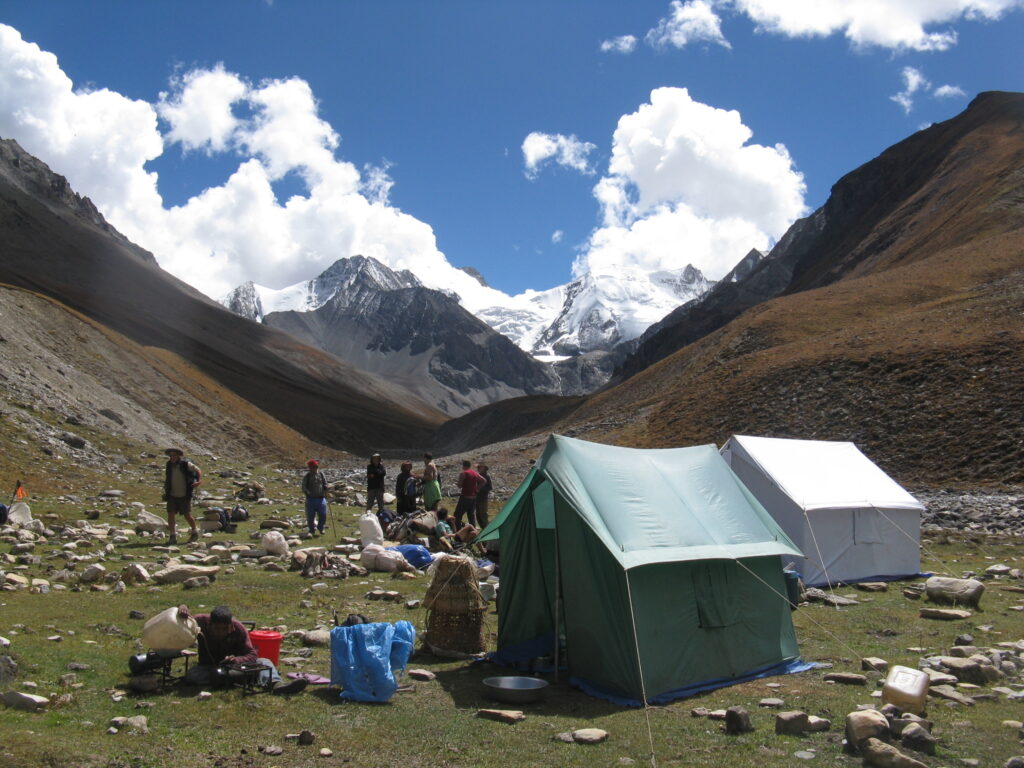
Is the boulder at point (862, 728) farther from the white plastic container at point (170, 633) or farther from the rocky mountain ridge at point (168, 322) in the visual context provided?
the rocky mountain ridge at point (168, 322)

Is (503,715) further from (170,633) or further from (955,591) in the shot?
(955,591)

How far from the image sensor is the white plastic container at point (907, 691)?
8969 mm

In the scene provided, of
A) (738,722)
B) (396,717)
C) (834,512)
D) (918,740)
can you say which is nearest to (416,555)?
(834,512)

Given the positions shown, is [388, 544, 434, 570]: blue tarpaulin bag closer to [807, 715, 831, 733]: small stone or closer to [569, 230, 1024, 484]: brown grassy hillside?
[807, 715, 831, 733]: small stone

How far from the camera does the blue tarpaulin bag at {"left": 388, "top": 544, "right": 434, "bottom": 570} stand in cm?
1936

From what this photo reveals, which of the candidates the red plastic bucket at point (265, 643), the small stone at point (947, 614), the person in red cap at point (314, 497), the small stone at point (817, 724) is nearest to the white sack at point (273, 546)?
the person in red cap at point (314, 497)

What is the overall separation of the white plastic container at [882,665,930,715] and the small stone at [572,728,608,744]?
10.7 ft

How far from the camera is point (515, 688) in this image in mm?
10227

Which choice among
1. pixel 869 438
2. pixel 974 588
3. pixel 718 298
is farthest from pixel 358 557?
pixel 718 298

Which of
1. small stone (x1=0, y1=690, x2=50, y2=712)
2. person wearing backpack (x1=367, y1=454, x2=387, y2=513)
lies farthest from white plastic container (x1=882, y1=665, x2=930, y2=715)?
person wearing backpack (x1=367, y1=454, x2=387, y2=513)

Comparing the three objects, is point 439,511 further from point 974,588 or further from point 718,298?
point 718,298

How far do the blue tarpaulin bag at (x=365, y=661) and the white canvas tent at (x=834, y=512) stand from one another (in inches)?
468

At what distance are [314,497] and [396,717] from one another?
48.9 feet

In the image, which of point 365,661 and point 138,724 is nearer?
point 138,724
